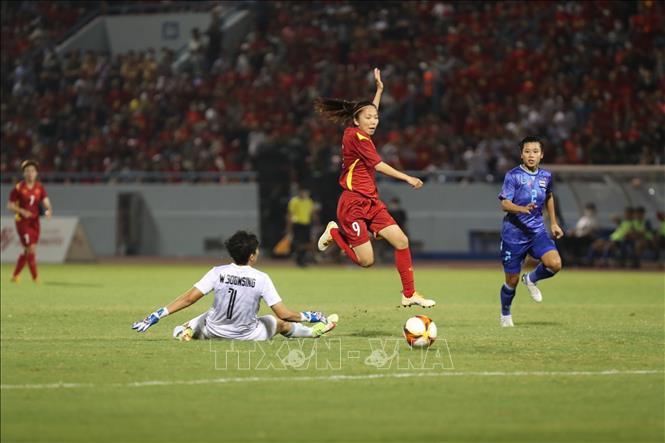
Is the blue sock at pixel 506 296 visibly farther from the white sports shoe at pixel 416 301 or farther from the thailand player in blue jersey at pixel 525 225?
the white sports shoe at pixel 416 301

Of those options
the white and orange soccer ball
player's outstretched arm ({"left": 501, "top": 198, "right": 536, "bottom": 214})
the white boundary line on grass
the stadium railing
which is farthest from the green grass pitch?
the stadium railing

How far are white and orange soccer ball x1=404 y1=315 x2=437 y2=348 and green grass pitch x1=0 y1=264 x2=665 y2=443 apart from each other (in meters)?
0.16

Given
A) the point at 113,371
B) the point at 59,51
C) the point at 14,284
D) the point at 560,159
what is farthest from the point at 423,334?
the point at 59,51

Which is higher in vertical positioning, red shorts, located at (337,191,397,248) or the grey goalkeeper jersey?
red shorts, located at (337,191,397,248)

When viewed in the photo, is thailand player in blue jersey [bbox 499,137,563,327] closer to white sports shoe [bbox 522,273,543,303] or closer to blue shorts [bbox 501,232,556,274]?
blue shorts [bbox 501,232,556,274]

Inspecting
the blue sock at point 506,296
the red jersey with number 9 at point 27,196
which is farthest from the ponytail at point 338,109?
the red jersey with number 9 at point 27,196

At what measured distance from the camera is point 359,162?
1380 cm

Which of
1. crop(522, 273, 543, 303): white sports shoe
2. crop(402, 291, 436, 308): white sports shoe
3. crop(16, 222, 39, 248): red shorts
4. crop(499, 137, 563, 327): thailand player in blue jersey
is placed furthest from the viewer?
crop(16, 222, 39, 248): red shorts

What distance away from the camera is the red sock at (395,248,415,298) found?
45.1 ft

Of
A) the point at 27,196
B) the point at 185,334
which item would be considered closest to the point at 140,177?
the point at 27,196

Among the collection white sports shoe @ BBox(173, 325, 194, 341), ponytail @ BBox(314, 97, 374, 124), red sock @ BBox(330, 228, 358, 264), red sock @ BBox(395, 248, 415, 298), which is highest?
ponytail @ BBox(314, 97, 374, 124)

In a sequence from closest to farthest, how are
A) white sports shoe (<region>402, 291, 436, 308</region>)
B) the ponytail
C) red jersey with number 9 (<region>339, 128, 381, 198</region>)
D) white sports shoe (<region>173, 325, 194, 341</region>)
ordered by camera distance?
white sports shoe (<region>173, 325, 194, 341</region>) < white sports shoe (<region>402, 291, 436, 308</region>) < red jersey with number 9 (<region>339, 128, 381, 198</region>) < the ponytail

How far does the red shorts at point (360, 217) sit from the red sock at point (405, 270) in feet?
1.19

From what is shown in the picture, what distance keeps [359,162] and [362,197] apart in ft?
1.38
